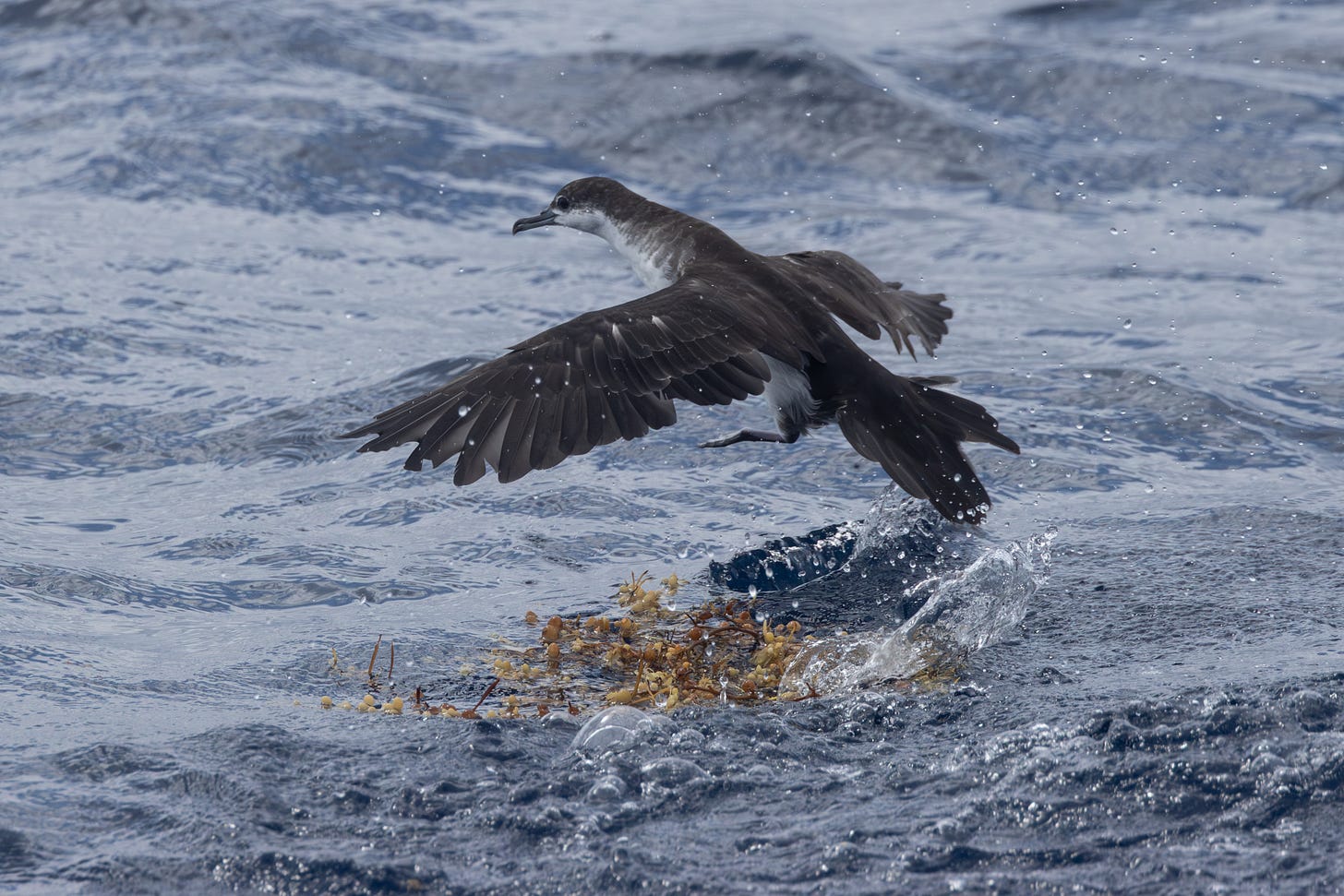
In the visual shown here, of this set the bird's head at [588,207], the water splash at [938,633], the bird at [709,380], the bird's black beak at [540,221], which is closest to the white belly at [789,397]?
the bird at [709,380]

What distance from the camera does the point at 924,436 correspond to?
5875 millimetres

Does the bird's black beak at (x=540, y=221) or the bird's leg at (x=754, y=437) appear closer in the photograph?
the bird's leg at (x=754, y=437)

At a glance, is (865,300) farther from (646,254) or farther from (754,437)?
(646,254)

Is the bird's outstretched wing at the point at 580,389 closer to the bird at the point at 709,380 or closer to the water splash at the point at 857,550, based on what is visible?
the bird at the point at 709,380

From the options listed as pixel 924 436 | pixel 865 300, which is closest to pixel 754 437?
pixel 865 300

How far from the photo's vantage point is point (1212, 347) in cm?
883

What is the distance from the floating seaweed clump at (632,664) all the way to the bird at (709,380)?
0.72 m

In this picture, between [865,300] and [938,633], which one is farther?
[865,300]

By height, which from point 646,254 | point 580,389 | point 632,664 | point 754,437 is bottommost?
point 632,664

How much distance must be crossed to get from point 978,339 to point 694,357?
158 inches

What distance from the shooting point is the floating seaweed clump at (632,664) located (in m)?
4.97

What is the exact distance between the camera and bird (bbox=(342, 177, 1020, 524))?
521cm

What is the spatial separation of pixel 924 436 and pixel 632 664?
1456 millimetres

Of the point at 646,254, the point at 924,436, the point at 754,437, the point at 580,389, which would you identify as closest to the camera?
the point at 580,389
